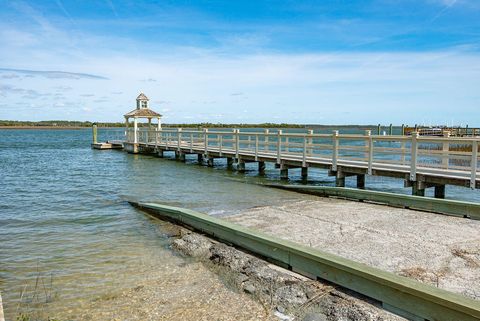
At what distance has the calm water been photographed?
6051 millimetres

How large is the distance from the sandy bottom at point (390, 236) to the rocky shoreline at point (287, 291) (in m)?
0.99

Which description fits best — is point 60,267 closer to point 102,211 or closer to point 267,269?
point 267,269

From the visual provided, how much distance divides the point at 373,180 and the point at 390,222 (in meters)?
10.3

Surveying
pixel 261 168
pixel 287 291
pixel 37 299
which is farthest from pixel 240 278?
pixel 261 168

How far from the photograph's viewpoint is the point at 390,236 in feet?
22.3

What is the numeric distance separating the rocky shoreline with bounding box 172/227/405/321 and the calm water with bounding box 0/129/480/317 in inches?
48.6

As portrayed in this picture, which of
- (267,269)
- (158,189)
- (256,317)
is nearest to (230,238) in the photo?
(267,269)

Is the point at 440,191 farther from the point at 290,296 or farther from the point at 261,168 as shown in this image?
the point at 261,168

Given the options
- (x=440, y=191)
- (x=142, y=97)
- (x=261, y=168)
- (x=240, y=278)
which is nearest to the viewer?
(x=240, y=278)

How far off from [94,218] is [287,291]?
687cm

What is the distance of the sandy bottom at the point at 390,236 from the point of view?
16.9 ft

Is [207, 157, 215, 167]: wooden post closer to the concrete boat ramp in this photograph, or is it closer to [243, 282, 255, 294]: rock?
the concrete boat ramp

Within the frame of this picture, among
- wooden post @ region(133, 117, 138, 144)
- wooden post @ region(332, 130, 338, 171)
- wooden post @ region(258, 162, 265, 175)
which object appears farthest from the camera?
wooden post @ region(133, 117, 138, 144)

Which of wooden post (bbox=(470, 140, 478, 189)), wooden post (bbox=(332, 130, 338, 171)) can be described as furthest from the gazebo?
wooden post (bbox=(470, 140, 478, 189))
